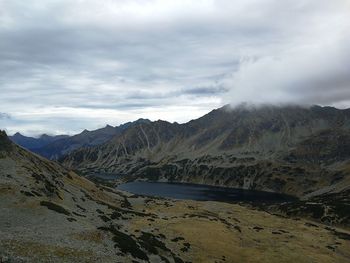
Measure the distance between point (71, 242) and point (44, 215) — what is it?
13447 millimetres

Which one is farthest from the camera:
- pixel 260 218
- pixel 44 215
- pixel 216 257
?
pixel 260 218

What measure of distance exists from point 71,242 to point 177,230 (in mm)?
37490

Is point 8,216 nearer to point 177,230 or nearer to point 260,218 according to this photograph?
point 177,230

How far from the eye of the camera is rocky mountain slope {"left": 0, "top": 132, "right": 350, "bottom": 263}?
1801 inches

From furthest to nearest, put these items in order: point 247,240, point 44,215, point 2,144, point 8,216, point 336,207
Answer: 1. point 336,207
2. point 2,144
3. point 247,240
4. point 44,215
5. point 8,216

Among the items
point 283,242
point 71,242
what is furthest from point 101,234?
point 283,242

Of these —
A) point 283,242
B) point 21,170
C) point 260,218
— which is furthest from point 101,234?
point 260,218

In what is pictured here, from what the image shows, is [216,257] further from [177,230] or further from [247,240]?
[247,240]

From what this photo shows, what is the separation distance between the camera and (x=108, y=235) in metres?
57.4

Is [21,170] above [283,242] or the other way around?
above

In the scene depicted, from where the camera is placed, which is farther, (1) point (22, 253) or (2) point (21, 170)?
Answer: (2) point (21, 170)

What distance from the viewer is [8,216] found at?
2162 inches

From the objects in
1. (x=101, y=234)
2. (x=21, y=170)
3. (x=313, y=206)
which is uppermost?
(x=21, y=170)

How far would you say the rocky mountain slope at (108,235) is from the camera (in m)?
45.8
